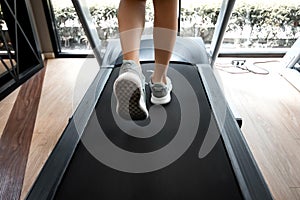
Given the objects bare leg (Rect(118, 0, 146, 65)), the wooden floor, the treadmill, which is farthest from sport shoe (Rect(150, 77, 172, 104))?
the wooden floor

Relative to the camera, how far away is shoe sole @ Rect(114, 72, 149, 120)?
99 cm

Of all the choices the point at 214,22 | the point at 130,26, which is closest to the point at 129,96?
the point at 130,26

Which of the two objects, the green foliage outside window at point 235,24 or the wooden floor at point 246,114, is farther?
the green foliage outside window at point 235,24

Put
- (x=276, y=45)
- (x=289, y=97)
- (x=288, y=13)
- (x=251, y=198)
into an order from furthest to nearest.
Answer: (x=276, y=45) → (x=288, y=13) → (x=289, y=97) → (x=251, y=198)

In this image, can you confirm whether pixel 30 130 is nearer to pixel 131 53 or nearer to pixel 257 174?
pixel 131 53

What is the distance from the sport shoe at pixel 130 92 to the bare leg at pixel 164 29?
19 cm

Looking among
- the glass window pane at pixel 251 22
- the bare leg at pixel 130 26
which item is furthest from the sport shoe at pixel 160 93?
the glass window pane at pixel 251 22

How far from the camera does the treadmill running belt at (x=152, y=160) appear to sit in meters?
0.89

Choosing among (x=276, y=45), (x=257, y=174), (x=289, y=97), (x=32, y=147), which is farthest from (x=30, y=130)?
(x=276, y=45)

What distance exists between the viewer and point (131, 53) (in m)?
1.16

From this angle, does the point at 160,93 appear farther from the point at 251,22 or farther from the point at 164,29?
the point at 251,22

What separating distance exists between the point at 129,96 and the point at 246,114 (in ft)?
3.20

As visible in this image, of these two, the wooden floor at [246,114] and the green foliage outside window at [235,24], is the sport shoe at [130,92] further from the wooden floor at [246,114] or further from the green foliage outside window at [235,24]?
the green foliage outside window at [235,24]

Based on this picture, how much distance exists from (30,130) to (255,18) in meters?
2.30
